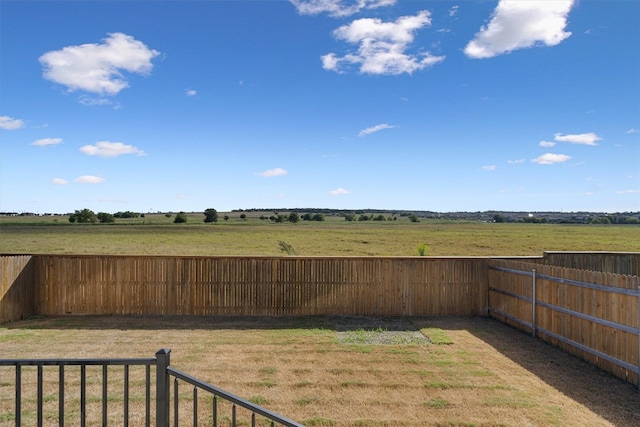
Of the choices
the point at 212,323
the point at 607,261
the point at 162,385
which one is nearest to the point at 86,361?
the point at 162,385

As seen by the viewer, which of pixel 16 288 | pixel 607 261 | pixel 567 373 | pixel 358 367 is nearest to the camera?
pixel 567 373

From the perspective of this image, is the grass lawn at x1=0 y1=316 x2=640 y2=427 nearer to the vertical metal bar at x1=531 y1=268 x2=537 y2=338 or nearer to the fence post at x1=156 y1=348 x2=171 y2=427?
the vertical metal bar at x1=531 y1=268 x2=537 y2=338

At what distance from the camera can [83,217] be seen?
61688mm

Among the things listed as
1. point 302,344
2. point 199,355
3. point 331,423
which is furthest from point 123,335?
point 331,423

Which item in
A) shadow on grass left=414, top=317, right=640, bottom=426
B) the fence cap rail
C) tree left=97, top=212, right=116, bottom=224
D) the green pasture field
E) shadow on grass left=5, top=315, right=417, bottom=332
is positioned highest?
tree left=97, top=212, right=116, bottom=224

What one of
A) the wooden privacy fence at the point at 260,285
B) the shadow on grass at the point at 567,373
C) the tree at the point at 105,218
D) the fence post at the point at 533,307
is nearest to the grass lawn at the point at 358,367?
the shadow on grass at the point at 567,373

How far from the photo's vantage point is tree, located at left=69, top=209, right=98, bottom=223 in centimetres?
6153

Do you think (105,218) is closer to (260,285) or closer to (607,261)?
(260,285)

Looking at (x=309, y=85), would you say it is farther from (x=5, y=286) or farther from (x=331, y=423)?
(x=331, y=423)

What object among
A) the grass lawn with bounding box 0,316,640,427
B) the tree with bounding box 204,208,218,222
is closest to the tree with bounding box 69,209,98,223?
the tree with bounding box 204,208,218,222

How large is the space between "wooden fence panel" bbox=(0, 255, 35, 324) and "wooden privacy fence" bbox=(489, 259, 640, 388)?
36.5 feet

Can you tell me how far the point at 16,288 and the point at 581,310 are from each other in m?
11.6

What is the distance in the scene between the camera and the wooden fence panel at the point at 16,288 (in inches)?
355

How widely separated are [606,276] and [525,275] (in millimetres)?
2214
